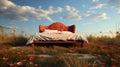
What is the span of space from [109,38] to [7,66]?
22.5 feet

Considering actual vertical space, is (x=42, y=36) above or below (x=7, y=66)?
above

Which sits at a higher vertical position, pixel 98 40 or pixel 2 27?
pixel 2 27

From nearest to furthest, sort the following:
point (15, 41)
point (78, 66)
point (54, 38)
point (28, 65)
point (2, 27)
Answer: point (78, 66) < point (28, 65) < point (54, 38) < point (15, 41) < point (2, 27)

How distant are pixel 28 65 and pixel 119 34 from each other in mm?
6850

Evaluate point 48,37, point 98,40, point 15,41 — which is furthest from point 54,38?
point 98,40

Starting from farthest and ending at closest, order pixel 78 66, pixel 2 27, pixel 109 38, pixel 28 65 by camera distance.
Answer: pixel 2 27 → pixel 109 38 → pixel 28 65 → pixel 78 66

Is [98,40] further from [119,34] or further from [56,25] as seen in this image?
[56,25]

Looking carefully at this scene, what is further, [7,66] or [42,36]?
[42,36]

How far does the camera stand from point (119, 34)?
936 centimetres

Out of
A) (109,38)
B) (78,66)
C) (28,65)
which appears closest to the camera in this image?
(78,66)

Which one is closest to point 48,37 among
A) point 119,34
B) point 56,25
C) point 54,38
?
point 54,38

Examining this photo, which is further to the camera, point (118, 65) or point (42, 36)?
point (42, 36)

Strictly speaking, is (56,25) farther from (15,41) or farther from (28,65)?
(28,65)

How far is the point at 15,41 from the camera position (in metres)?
8.95
